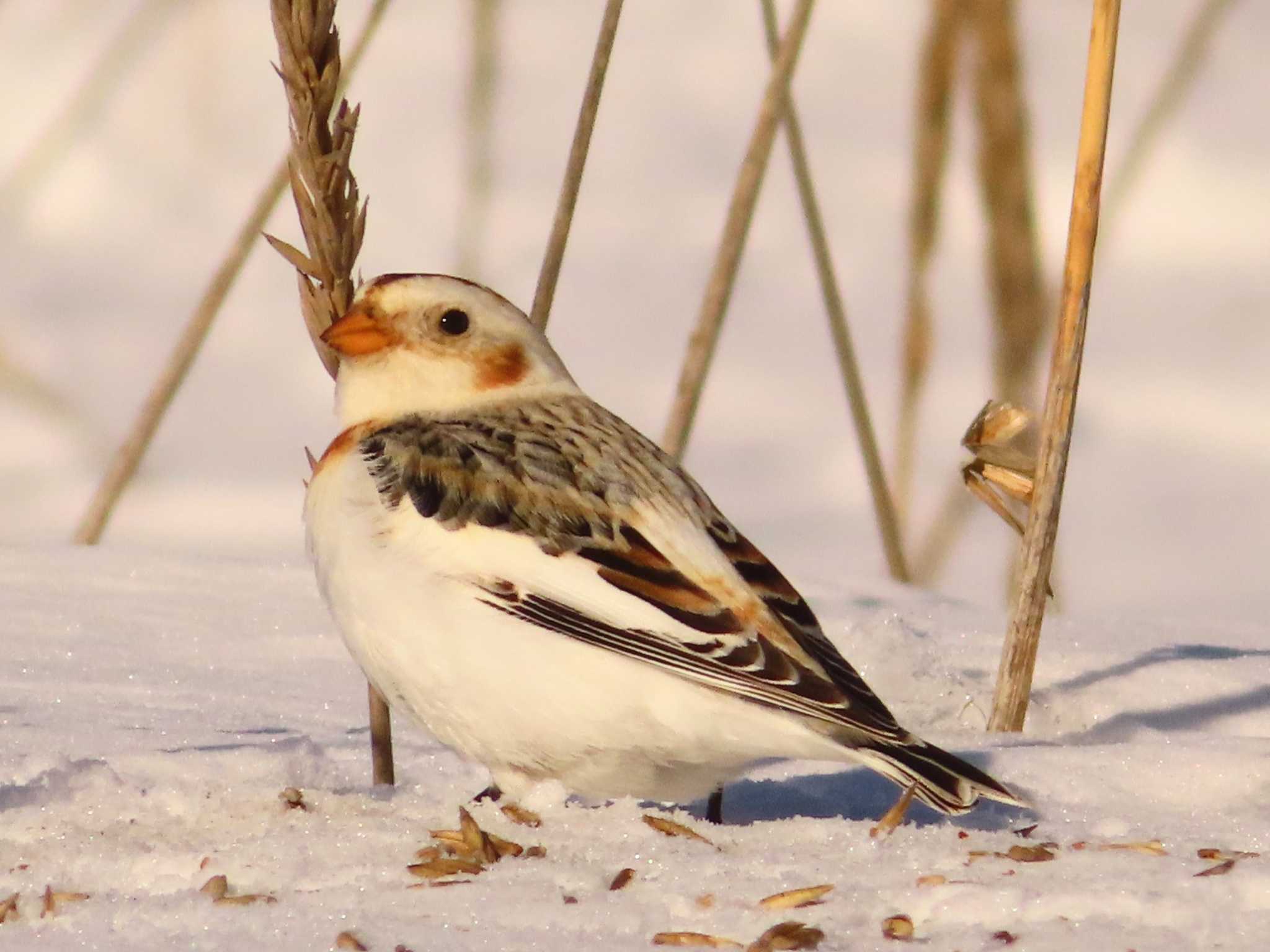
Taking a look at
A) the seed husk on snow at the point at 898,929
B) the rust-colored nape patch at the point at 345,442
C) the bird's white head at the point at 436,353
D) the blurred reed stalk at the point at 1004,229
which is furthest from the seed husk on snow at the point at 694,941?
the blurred reed stalk at the point at 1004,229

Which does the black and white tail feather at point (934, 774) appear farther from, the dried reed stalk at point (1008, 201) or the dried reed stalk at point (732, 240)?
the dried reed stalk at point (1008, 201)

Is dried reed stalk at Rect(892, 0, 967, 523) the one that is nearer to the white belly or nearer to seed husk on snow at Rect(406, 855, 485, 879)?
the white belly

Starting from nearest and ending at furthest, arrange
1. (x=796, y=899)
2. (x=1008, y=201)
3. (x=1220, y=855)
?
(x=796, y=899)
(x=1220, y=855)
(x=1008, y=201)

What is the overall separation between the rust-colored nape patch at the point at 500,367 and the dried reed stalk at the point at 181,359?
1139 millimetres

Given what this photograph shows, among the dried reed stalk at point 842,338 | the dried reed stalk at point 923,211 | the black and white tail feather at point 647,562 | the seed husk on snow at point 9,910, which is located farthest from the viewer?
the dried reed stalk at point 923,211

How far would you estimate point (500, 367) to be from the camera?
11.0 feet

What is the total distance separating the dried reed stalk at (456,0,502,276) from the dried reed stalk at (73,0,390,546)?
3.53 ft

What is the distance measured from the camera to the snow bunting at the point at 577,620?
2.74 m

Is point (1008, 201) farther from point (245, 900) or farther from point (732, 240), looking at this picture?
point (245, 900)

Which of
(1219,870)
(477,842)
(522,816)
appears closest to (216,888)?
(477,842)

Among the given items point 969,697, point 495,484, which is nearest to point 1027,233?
point 969,697

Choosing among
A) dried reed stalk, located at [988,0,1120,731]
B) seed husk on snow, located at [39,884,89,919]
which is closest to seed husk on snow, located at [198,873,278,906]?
seed husk on snow, located at [39,884,89,919]

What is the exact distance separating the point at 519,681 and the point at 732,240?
1.60 metres

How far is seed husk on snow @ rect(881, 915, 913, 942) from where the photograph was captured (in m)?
2.17
